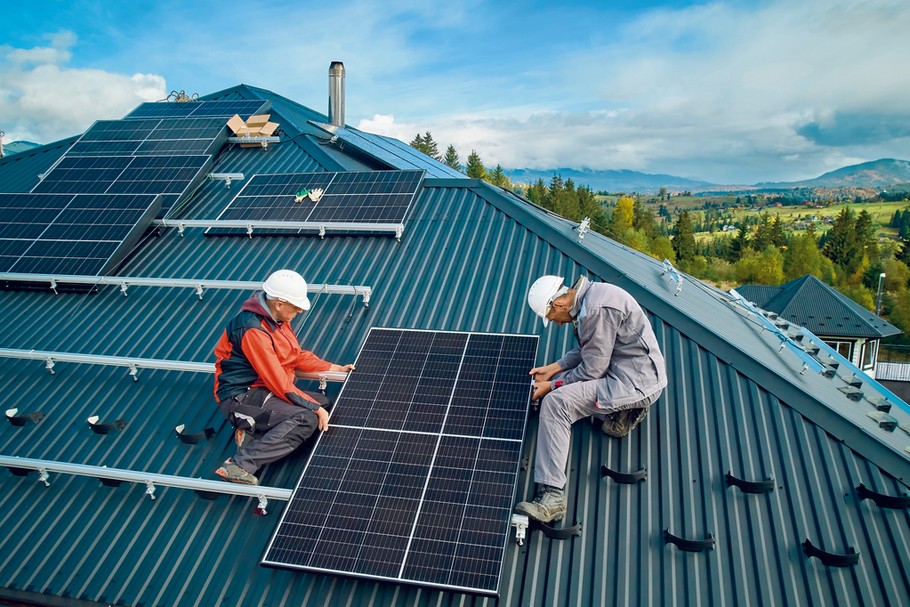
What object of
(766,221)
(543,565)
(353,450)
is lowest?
(543,565)

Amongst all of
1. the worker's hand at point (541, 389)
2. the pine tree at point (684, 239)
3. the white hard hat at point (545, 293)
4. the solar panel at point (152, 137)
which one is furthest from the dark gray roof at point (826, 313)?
the pine tree at point (684, 239)

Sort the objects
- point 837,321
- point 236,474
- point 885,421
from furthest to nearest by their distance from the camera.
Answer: point 837,321 → point 885,421 → point 236,474

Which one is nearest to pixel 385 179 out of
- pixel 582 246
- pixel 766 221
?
pixel 582 246

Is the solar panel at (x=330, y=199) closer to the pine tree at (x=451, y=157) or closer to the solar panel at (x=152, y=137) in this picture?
the solar panel at (x=152, y=137)

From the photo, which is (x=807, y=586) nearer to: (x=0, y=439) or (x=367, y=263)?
(x=367, y=263)

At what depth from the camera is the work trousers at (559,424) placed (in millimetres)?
6984

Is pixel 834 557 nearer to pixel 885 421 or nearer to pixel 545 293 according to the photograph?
pixel 885 421

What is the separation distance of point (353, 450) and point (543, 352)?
3.31 meters

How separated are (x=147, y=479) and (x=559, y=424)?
535 centimetres

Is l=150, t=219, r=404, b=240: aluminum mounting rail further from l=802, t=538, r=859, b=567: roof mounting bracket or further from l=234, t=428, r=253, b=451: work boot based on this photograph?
l=802, t=538, r=859, b=567: roof mounting bracket

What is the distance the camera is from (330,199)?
1313 centimetres

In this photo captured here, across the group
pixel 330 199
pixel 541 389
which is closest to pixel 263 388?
pixel 541 389

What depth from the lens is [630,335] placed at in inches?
283

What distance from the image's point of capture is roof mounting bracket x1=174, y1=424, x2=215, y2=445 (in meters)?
8.46
